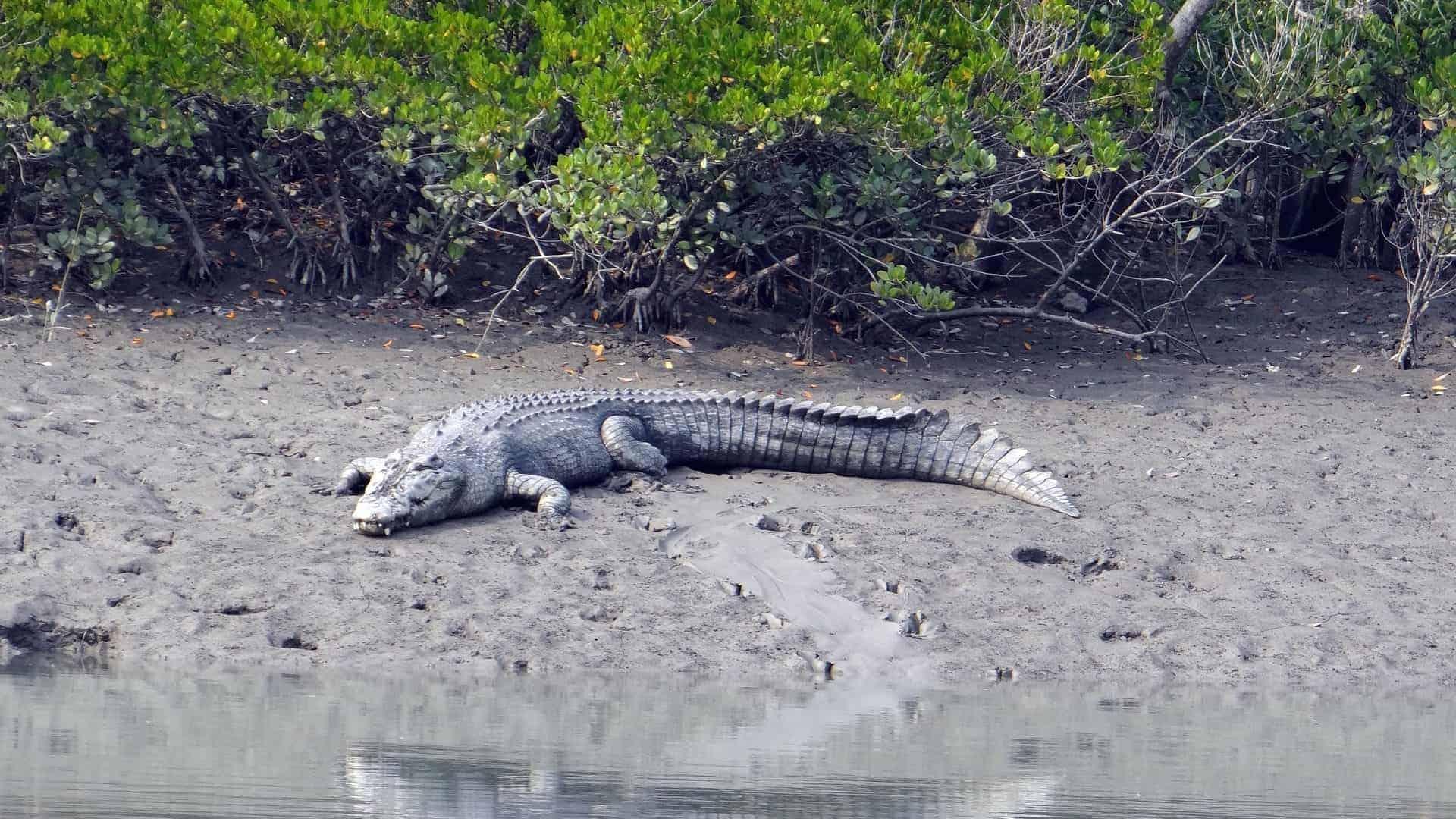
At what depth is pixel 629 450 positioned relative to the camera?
301 inches

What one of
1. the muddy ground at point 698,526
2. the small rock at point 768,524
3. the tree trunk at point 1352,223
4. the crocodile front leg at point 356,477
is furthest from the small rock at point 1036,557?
the tree trunk at point 1352,223

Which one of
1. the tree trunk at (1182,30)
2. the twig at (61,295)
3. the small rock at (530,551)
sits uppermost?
the tree trunk at (1182,30)

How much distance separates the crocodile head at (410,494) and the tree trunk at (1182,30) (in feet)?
18.7

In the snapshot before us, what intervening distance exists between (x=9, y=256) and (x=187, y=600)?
493 centimetres

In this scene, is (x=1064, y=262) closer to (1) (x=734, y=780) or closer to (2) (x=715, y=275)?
(2) (x=715, y=275)

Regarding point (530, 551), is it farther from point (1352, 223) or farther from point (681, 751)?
point (1352, 223)

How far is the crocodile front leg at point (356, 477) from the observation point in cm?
712

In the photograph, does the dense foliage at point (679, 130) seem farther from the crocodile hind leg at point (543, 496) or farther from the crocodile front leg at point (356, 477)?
the crocodile front leg at point (356, 477)

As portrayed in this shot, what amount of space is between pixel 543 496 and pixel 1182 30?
563cm

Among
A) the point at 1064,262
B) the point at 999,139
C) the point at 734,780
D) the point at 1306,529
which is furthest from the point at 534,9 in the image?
the point at 734,780

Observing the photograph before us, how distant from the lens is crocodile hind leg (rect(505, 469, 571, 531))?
695 cm

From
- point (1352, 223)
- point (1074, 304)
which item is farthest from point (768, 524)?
point (1352, 223)

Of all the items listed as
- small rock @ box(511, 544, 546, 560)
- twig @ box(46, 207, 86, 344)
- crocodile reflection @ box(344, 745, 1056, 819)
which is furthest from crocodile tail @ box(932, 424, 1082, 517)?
twig @ box(46, 207, 86, 344)

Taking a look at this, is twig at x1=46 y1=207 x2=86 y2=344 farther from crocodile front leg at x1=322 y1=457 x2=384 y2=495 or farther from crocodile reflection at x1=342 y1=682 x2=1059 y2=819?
crocodile reflection at x1=342 y1=682 x2=1059 y2=819
